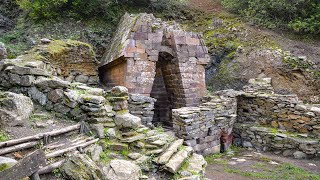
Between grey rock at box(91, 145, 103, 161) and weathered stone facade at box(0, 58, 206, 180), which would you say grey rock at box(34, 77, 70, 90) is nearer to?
weathered stone facade at box(0, 58, 206, 180)

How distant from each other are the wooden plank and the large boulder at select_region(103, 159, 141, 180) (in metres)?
1.02

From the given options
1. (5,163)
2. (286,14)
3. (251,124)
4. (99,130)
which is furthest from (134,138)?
(286,14)

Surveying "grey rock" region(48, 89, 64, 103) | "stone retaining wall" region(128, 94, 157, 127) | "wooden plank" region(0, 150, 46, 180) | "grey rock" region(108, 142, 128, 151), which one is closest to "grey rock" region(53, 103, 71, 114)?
"grey rock" region(48, 89, 64, 103)

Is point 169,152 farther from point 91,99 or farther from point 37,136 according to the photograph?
point 37,136

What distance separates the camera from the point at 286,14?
593 inches

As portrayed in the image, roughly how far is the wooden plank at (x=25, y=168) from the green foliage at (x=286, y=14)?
14.1 metres

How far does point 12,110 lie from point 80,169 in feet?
6.04

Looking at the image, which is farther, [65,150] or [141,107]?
[141,107]

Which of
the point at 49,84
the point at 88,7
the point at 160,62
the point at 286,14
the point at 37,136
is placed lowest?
the point at 37,136

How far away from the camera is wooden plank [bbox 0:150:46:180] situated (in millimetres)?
2914

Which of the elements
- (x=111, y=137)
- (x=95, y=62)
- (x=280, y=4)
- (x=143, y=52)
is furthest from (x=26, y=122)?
(x=280, y=4)

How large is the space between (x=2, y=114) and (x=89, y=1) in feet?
39.3

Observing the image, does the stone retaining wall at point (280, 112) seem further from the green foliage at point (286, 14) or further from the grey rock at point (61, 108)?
the grey rock at point (61, 108)

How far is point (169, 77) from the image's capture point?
35.4 ft
